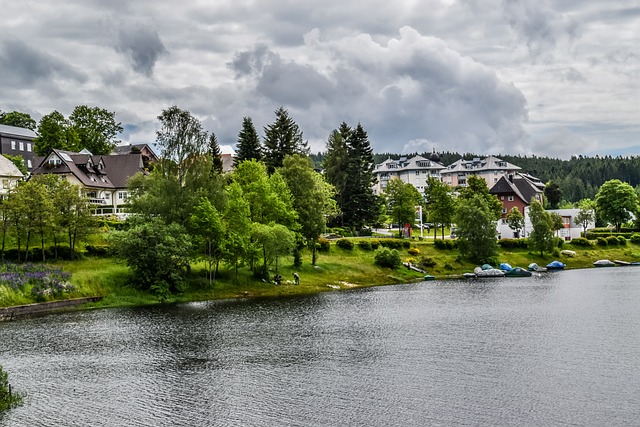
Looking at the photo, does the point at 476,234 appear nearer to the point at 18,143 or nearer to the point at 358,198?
the point at 358,198

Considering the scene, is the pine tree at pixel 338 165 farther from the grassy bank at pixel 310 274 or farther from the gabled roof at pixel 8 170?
the gabled roof at pixel 8 170

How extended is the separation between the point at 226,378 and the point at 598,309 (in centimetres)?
3523

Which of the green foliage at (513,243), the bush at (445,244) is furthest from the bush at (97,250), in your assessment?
the green foliage at (513,243)

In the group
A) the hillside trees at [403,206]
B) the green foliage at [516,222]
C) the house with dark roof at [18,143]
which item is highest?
the house with dark roof at [18,143]

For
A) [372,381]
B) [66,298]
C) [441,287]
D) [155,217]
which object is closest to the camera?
[372,381]

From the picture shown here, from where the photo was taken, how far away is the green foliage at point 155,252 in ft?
223

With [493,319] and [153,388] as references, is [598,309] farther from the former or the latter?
[153,388]

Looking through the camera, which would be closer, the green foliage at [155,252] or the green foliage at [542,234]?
the green foliage at [155,252]

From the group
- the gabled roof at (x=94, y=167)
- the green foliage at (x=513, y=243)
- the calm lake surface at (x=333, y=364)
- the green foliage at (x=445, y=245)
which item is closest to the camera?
the calm lake surface at (x=333, y=364)

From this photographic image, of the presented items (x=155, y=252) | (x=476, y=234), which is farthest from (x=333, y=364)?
(x=476, y=234)

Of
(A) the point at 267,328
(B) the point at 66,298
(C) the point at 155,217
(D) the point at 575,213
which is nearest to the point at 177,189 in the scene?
(C) the point at 155,217

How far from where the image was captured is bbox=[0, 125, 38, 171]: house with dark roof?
130000mm

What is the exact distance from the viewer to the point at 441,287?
79438 mm

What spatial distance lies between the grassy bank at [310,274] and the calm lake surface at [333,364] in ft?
23.4
